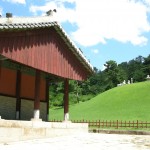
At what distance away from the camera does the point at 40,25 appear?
752 inches

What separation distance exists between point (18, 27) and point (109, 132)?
16.7 metres

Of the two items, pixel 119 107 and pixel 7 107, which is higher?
pixel 119 107

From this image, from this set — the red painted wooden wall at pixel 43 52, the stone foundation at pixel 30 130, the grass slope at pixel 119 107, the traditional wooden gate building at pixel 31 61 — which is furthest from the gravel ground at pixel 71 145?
the grass slope at pixel 119 107

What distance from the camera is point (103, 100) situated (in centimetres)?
6166

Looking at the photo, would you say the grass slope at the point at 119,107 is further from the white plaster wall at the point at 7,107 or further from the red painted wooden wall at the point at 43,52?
the white plaster wall at the point at 7,107

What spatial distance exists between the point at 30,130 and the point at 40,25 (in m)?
6.45

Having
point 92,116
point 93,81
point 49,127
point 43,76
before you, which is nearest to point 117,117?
point 92,116

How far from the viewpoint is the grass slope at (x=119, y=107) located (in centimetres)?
4728

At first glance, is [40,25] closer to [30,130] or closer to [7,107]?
[7,107]

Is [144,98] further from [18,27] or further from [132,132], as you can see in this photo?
[18,27]

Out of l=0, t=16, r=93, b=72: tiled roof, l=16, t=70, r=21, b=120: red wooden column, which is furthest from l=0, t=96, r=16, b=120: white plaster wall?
l=0, t=16, r=93, b=72: tiled roof

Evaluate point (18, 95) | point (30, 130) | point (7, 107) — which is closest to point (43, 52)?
point (18, 95)

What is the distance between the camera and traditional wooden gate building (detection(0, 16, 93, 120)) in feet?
56.2

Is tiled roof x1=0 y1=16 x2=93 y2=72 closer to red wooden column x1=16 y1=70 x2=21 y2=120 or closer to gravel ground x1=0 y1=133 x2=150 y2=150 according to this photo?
red wooden column x1=16 y1=70 x2=21 y2=120
